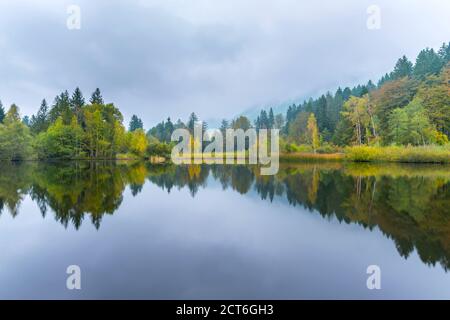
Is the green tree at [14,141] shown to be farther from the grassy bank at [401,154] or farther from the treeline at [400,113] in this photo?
the grassy bank at [401,154]

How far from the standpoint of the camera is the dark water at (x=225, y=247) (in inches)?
161

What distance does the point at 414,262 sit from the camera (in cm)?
490

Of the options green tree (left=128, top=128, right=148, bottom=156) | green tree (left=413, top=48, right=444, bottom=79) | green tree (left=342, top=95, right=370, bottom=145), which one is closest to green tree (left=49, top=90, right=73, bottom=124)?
green tree (left=128, top=128, right=148, bottom=156)

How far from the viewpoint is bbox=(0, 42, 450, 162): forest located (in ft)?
118

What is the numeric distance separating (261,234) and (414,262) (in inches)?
120

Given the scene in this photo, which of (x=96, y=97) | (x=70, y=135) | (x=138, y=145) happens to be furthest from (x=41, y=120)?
(x=138, y=145)

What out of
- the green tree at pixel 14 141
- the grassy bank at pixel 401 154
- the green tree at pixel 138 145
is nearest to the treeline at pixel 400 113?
the grassy bank at pixel 401 154

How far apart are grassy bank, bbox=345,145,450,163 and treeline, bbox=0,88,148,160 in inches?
1376

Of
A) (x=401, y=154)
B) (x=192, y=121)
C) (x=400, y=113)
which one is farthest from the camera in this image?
(x=192, y=121)

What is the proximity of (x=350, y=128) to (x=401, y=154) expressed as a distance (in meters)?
18.3

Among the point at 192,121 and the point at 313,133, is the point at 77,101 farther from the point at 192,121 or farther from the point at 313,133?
the point at 313,133

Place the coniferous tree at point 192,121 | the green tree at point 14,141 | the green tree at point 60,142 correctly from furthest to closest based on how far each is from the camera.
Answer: the coniferous tree at point 192,121 < the green tree at point 60,142 < the green tree at point 14,141

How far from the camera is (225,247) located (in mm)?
5844

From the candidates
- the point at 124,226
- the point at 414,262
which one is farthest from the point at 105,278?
the point at 414,262
